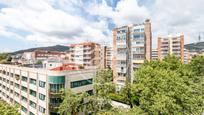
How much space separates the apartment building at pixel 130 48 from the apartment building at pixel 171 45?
1533 inches

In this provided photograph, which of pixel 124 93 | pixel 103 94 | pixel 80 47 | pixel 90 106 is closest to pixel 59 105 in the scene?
pixel 90 106

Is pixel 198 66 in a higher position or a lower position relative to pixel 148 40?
lower

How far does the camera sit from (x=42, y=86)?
106ft

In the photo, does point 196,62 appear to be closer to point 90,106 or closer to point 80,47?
point 90,106

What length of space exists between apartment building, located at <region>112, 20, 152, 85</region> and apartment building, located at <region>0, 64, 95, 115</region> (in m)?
11.9

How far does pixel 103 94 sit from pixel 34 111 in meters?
13.6

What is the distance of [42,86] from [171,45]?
70.7 metres

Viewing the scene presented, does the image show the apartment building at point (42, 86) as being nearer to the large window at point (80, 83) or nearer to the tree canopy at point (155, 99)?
the large window at point (80, 83)

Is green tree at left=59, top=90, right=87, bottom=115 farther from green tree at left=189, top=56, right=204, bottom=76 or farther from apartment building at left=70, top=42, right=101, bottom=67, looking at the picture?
apartment building at left=70, top=42, right=101, bottom=67

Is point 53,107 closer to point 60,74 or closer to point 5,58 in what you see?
point 60,74

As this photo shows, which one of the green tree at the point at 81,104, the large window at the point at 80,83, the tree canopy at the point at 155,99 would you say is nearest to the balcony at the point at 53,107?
the green tree at the point at 81,104

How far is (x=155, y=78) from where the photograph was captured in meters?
27.8

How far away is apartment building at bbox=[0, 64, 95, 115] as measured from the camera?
101 ft

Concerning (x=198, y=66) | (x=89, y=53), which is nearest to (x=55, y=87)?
(x=198, y=66)
